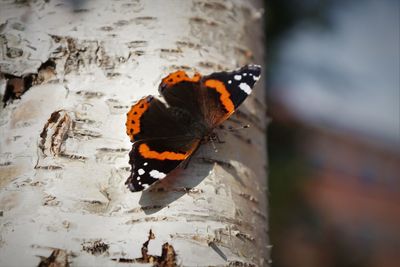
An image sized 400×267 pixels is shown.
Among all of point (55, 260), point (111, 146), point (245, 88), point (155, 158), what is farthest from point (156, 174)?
point (245, 88)

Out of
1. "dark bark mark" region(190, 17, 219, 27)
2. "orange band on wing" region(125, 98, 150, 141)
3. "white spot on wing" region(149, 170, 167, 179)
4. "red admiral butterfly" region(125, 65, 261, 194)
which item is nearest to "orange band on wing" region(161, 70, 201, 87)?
"red admiral butterfly" region(125, 65, 261, 194)

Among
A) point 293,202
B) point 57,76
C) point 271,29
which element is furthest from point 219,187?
point 293,202

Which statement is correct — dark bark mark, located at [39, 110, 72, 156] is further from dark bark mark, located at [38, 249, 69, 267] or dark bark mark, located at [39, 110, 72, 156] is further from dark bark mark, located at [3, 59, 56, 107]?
dark bark mark, located at [38, 249, 69, 267]

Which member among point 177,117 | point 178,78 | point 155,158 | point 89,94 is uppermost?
point 177,117

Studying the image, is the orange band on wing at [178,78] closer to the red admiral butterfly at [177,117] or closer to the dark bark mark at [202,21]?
the red admiral butterfly at [177,117]

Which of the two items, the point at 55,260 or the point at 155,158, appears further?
the point at 155,158

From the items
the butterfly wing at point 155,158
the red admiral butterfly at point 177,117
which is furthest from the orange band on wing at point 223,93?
the butterfly wing at point 155,158

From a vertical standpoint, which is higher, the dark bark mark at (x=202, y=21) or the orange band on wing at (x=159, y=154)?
the dark bark mark at (x=202, y=21)

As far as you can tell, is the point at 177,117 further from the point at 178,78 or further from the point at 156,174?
the point at 156,174
